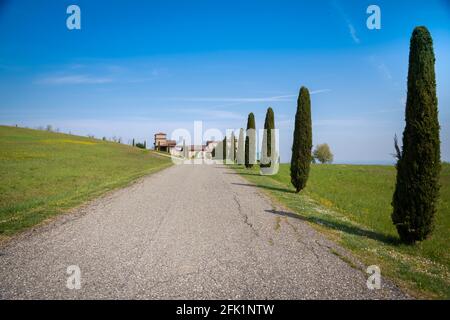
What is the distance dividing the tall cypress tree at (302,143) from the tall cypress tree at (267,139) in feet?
36.7

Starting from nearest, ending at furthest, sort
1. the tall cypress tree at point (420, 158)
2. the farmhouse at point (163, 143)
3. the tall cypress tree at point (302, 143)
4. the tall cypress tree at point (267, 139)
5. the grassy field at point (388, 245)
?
the grassy field at point (388, 245) → the tall cypress tree at point (420, 158) → the tall cypress tree at point (302, 143) → the tall cypress tree at point (267, 139) → the farmhouse at point (163, 143)

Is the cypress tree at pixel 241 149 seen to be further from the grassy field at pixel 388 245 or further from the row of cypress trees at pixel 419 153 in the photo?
the row of cypress trees at pixel 419 153

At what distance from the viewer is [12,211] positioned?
30.7ft

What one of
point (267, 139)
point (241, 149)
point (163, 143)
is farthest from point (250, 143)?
point (163, 143)

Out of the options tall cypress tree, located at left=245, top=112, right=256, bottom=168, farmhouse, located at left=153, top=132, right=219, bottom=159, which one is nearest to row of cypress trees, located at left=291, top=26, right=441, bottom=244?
tall cypress tree, located at left=245, top=112, right=256, bottom=168

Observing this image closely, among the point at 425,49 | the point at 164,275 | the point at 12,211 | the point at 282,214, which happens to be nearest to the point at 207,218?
the point at 282,214

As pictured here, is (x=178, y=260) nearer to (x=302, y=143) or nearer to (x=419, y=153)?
(x=419, y=153)

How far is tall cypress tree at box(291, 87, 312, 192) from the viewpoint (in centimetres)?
1747

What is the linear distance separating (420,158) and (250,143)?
32.7 m

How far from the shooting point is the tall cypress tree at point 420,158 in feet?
24.6

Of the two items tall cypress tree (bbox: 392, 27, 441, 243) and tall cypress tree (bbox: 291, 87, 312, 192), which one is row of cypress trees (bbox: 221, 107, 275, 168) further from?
tall cypress tree (bbox: 392, 27, 441, 243)

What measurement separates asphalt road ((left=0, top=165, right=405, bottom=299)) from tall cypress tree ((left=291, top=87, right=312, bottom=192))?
330 inches

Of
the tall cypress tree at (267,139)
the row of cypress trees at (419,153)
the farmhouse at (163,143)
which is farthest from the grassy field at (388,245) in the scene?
the farmhouse at (163,143)
